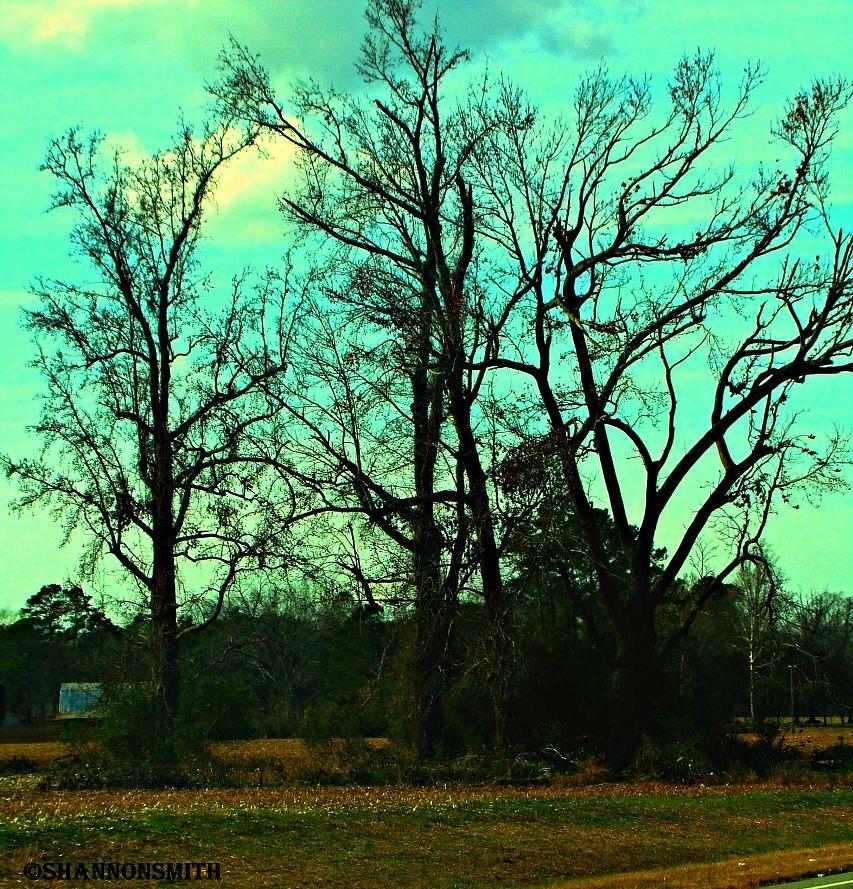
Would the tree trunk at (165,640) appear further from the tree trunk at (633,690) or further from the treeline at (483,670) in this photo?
the tree trunk at (633,690)

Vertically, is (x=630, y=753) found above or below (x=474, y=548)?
below

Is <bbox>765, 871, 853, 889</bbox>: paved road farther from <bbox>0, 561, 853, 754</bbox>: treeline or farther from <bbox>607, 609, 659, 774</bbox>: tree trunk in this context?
<bbox>607, 609, 659, 774</bbox>: tree trunk

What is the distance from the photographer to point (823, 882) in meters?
12.6

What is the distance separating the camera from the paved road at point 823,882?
40.1ft

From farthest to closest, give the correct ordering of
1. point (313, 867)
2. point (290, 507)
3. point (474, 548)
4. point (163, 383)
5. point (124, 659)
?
1. point (163, 383)
2. point (124, 659)
3. point (290, 507)
4. point (474, 548)
5. point (313, 867)

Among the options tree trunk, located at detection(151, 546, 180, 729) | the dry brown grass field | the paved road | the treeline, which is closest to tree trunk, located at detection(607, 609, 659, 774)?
the treeline

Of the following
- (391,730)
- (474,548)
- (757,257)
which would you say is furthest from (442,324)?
(391,730)

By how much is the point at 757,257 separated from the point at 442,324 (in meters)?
7.97

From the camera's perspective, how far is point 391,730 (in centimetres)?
2944

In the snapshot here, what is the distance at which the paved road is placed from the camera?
481 inches

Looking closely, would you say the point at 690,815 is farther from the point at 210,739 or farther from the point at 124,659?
the point at 124,659

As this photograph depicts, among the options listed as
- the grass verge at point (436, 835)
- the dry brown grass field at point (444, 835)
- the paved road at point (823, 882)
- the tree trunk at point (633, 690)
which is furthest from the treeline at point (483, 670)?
the paved road at point (823, 882)

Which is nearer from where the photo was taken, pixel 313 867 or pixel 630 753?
pixel 313 867

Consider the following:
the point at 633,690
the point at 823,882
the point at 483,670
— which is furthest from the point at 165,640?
the point at 823,882
